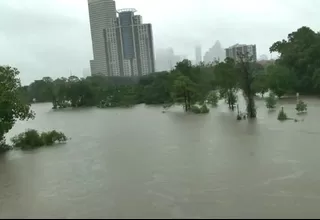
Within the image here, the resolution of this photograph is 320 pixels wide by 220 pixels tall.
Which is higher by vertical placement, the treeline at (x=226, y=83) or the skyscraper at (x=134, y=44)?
the skyscraper at (x=134, y=44)

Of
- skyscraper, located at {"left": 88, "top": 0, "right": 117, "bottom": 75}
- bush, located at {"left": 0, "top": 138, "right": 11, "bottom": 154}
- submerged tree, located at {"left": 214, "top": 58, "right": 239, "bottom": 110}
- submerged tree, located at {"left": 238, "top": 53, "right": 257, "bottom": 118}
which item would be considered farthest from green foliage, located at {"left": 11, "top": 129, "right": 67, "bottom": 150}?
skyscraper, located at {"left": 88, "top": 0, "right": 117, "bottom": 75}

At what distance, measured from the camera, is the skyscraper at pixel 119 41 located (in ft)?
333

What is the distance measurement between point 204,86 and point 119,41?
237 ft

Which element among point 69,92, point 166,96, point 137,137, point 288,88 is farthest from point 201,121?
point 69,92

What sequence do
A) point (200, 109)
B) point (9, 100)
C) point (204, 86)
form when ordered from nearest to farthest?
1. point (9, 100)
2. point (200, 109)
3. point (204, 86)

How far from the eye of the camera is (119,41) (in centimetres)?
10588

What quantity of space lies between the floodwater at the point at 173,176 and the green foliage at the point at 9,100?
2.00 meters

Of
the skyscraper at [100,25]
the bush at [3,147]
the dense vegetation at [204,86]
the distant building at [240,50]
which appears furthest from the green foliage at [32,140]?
the skyscraper at [100,25]

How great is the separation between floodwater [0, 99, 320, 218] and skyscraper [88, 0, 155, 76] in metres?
82.1

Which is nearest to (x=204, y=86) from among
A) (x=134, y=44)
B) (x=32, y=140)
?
(x=32, y=140)

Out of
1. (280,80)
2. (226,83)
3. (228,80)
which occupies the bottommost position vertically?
(280,80)

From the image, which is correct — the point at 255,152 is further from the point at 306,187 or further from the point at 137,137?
the point at 137,137

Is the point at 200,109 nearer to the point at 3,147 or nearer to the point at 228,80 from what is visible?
the point at 228,80

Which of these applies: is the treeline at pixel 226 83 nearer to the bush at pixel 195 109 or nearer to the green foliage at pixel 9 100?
the bush at pixel 195 109
